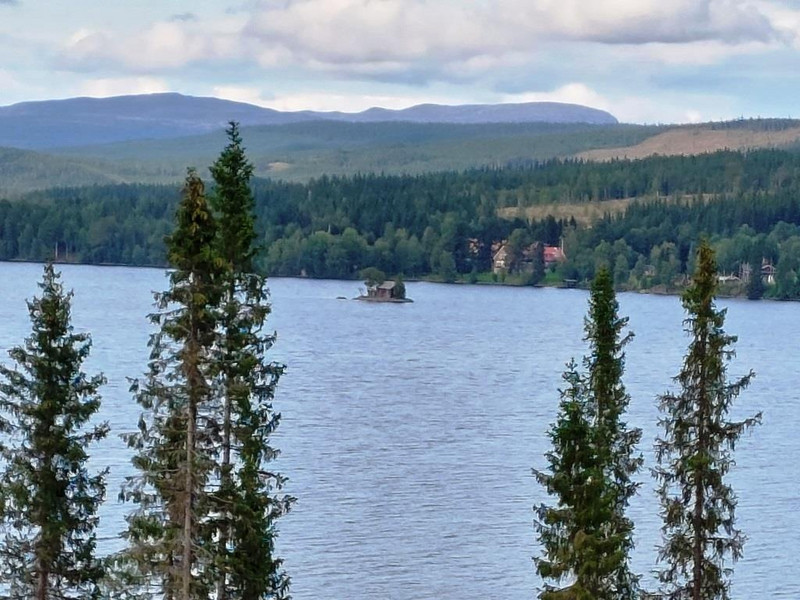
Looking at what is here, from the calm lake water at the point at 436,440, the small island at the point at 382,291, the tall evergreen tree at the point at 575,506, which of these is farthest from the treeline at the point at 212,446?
the small island at the point at 382,291

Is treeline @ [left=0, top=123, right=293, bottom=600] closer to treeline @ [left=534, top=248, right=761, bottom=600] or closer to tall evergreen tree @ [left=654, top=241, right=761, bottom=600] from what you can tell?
treeline @ [left=534, top=248, right=761, bottom=600]

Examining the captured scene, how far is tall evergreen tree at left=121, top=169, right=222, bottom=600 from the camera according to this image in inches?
888

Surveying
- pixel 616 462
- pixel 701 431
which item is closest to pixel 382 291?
pixel 616 462

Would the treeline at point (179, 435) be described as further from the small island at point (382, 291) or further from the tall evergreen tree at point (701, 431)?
the small island at point (382, 291)

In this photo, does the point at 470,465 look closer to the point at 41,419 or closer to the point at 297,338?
the point at 41,419

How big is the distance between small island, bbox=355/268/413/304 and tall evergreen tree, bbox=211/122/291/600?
13830cm

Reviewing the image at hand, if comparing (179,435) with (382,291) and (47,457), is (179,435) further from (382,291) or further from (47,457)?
(382,291)

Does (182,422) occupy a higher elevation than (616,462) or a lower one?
higher

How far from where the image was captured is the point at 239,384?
938 inches

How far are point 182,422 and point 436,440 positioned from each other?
4458cm

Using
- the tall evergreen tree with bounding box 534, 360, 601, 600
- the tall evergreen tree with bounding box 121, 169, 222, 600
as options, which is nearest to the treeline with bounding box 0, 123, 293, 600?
the tall evergreen tree with bounding box 121, 169, 222, 600

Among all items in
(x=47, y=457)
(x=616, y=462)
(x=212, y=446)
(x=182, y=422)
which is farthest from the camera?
(x=616, y=462)

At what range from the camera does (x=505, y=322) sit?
448ft

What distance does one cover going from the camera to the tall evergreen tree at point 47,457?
24688 millimetres
